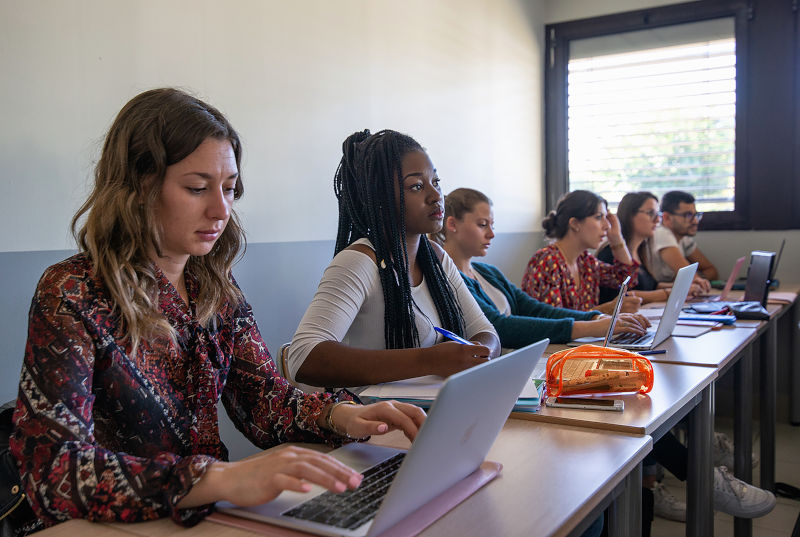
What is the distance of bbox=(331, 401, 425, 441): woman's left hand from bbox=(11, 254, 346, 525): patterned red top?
6cm

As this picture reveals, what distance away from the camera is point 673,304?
2.17 meters

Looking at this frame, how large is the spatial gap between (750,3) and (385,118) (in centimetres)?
260

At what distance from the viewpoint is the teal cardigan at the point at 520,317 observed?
2258mm

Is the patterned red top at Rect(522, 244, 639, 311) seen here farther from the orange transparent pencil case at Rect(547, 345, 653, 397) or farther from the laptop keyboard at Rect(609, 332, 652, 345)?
the orange transparent pencil case at Rect(547, 345, 653, 397)

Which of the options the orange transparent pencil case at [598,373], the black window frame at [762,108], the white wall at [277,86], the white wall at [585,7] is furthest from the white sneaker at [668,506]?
the white wall at [585,7]

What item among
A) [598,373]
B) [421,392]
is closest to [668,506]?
[598,373]

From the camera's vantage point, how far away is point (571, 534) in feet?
3.02

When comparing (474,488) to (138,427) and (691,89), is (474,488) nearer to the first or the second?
(138,427)

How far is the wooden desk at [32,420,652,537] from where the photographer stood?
0.87 meters

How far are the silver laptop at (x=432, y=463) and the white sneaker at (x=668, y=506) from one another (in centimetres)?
190

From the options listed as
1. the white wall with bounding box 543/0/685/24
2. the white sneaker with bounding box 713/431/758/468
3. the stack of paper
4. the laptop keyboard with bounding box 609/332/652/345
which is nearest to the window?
the white wall with bounding box 543/0/685/24

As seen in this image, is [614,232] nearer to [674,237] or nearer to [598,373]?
[674,237]

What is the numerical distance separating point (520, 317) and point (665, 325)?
1.45 ft

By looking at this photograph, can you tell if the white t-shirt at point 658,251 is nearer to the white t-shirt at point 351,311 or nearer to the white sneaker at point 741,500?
the white sneaker at point 741,500
